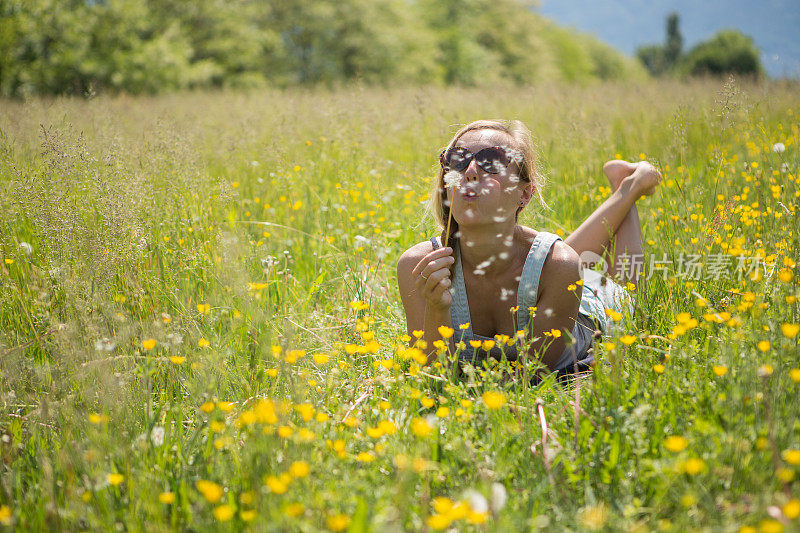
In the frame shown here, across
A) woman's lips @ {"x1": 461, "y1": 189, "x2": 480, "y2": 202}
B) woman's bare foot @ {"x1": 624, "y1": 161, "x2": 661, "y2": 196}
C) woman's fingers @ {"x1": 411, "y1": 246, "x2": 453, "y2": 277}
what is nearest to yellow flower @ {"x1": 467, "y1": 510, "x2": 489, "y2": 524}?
woman's fingers @ {"x1": 411, "y1": 246, "x2": 453, "y2": 277}

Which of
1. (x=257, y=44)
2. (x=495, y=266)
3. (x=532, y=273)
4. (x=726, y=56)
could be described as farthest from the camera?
(x=726, y=56)

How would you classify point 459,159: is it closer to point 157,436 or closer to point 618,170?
point 618,170

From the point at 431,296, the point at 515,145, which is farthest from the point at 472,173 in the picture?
the point at 431,296

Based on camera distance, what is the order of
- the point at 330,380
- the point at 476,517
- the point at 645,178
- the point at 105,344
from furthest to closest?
the point at 645,178 < the point at 105,344 < the point at 330,380 < the point at 476,517

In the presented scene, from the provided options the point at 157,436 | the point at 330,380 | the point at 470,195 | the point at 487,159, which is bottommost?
the point at 157,436

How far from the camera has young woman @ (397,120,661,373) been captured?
2.14 metres

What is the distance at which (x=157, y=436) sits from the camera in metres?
1.65

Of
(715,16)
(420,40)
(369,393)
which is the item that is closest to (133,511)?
(369,393)

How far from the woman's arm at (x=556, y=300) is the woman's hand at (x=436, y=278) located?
0.45 m

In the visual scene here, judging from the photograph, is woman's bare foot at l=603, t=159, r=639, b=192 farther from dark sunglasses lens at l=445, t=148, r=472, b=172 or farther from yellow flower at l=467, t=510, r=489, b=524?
yellow flower at l=467, t=510, r=489, b=524

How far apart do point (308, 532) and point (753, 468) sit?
103 cm

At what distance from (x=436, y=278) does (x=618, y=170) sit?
5.80 feet

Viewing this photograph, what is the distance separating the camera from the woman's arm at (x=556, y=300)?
2236 millimetres

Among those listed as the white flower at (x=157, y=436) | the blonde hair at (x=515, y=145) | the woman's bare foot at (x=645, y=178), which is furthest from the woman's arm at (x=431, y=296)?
the woman's bare foot at (x=645, y=178)
